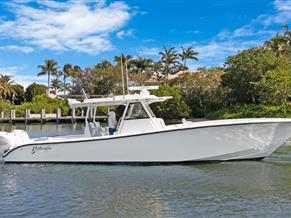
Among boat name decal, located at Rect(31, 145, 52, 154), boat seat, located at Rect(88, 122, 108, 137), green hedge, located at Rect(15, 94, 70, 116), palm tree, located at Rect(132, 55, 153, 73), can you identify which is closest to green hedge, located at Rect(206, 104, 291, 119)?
green hedge, located at Rect(15, 94, 70, 116)

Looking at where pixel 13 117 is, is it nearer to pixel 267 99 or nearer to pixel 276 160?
pixel 267 99

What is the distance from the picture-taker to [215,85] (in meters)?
55.2

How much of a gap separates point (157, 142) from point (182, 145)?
0.82 meters

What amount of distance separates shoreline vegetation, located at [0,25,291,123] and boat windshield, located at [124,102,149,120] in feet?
33.8

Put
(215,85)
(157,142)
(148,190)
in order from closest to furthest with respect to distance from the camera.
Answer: (148,190) → (157,142) → (215,85)

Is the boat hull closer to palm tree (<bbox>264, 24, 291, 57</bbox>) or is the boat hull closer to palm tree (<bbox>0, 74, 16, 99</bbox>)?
palm tree (<bbox>264, 24, 291, 57</bbox>)

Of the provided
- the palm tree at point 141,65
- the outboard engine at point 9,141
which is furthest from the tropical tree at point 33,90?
the outboard engine at point 9,141

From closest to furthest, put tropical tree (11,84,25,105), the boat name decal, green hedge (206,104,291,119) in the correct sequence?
the boat name decal, green hedge (206,104,291,119), tropical tree (11,84,25,105)

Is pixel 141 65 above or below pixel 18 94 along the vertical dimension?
above

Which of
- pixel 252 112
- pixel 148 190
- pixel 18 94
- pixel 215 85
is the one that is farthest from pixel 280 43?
pixel 148 190

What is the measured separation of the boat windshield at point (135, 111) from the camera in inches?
586

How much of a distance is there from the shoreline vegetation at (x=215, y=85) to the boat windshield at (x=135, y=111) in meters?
10.3

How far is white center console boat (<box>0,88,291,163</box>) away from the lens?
45.8ft

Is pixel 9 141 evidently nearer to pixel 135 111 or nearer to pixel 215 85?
pixel 135 111
